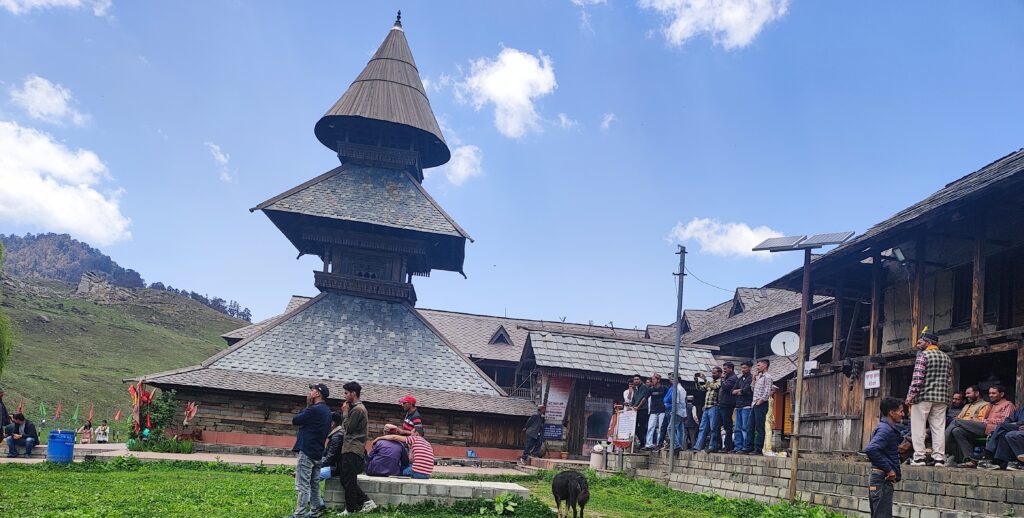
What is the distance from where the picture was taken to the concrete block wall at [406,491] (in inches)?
389

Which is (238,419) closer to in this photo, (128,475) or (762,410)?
(128,475)

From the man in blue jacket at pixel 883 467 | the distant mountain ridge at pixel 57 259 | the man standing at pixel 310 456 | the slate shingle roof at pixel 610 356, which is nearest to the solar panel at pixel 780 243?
the man in blue jacket at pixel 883 467

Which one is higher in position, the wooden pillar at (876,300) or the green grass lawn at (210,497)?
the wooden pillar at (876,300)

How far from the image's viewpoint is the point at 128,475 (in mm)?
14609

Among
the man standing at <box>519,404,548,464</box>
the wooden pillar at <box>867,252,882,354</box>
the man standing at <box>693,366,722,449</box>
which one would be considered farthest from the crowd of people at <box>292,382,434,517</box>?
the man standing at <box>519,404,548,464</box>

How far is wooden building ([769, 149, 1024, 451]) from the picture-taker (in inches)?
521

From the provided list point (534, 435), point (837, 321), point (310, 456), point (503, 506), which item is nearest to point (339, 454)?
point (310, 456)

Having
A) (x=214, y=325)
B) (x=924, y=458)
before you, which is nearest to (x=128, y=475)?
(x=924, y=458)

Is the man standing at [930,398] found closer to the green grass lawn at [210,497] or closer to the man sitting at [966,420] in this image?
the man sitting at [966,420]

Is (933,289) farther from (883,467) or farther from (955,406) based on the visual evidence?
(883,467)

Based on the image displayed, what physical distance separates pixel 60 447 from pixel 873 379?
15.5 m

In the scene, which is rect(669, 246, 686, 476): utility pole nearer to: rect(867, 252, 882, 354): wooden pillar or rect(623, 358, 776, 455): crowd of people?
rect(623, 358, 776, 455): crowd of people

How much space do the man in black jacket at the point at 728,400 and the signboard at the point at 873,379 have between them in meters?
2.35

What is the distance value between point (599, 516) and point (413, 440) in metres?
2.57
